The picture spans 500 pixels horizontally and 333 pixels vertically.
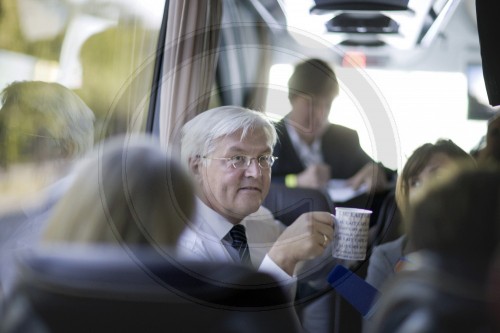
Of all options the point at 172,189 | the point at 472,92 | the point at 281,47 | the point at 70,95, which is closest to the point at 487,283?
the point at 472,92

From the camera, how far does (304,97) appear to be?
71.7 inches

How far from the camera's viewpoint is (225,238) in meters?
1.67

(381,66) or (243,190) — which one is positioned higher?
(381,66)

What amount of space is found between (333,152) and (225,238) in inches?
16.6

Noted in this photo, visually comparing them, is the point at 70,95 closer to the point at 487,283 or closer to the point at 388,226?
the point at 388,226

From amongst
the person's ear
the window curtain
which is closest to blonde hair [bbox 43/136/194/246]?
the person's ear

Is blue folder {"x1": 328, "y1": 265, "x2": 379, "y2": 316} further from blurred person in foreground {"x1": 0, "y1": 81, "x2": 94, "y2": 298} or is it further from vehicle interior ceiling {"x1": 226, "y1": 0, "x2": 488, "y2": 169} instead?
blurred person in foreground {"x1": 0, "y1": 81, "x2": 94, "y2": 298}

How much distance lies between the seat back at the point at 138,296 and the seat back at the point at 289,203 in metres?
0.35

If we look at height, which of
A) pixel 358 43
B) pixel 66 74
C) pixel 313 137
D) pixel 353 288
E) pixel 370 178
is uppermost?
pixel 358 43

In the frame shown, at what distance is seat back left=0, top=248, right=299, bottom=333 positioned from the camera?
1.33 meters

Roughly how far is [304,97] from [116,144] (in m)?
0.50

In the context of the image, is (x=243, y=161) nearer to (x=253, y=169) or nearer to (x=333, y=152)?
(x=253, y=169)

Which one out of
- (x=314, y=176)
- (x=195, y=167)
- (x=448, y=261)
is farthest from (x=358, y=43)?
(x=448, y=261)

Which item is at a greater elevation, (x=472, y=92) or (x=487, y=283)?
(x=472, y=92)
